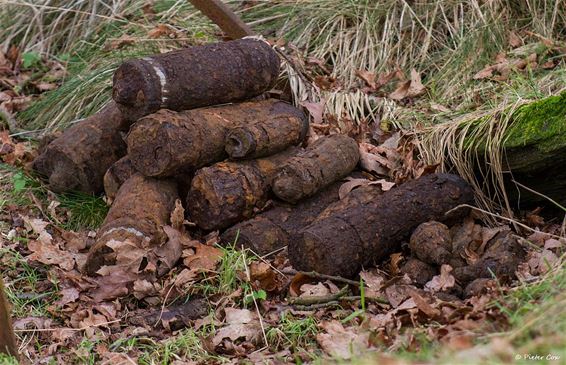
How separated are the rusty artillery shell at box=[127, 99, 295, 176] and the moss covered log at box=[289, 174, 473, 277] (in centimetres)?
76

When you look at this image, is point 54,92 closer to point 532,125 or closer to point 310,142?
point 310,142

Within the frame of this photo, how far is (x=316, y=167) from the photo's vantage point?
17.1 feet

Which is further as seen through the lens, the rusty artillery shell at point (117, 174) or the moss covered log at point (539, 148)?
the rusty artillery shell at point (117, 174)

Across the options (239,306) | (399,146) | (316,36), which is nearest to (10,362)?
(239,306)

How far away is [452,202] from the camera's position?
508 cm

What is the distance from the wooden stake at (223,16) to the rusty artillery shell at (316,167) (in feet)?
4.36

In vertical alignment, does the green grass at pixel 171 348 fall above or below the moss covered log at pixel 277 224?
below

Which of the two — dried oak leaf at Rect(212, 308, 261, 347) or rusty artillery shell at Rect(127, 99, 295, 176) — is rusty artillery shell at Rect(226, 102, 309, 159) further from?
dried oak leaf at Rect(212, 308, 261, 347)

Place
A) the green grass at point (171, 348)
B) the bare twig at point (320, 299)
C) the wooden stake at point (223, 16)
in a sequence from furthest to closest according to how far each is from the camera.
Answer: the wooden stake at point (223, 16) < the bare twig at point (320, 299) < the green grass at point (171, 348)

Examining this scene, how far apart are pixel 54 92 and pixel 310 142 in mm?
2236

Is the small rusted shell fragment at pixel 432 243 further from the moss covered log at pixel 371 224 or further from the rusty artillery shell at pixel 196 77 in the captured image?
the rusty artillery shell at pixel 196 77

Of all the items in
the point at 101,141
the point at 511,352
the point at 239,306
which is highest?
the point at 511,352

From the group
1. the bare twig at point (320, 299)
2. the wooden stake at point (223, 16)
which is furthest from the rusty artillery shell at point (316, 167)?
the wooden stake at point (223, 16)

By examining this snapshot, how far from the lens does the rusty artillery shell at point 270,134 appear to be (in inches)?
206
